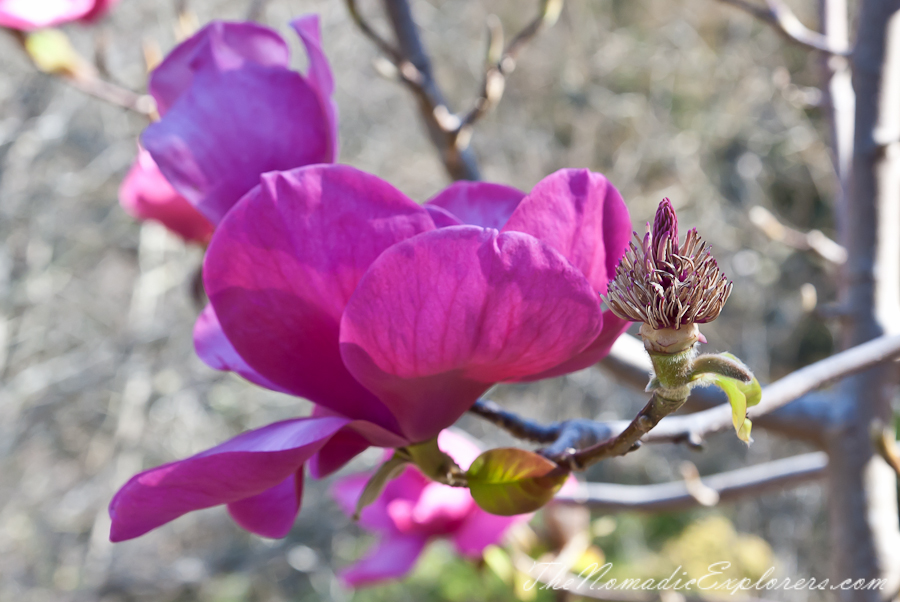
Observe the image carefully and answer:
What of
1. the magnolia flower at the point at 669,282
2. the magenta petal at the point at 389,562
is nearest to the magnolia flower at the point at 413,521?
the magenta petal at the point at 389,562

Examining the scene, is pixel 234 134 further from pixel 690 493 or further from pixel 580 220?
pixel 690 493

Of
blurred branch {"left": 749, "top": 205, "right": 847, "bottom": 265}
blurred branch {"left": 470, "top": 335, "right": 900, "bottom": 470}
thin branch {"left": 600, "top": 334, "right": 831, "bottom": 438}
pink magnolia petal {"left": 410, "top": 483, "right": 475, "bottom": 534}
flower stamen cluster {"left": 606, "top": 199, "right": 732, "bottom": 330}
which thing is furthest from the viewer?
blurred branch {"left": 749, "top": 205, "right": 847, "bottom": 265}

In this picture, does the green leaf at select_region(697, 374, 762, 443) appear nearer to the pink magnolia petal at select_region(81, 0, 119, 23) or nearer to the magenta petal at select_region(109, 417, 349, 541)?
the magenta petal at select_region(109, 417, 349, 541)

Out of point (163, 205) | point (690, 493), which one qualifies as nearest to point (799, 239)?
point (690, 493)

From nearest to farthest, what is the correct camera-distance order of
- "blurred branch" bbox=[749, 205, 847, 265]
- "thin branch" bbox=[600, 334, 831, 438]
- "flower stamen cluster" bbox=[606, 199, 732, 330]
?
1. "flower stamen cluster" bbox=[606, 199, 732, 330]
2. "thin branch" bbox=[600, 334, 831, 438]
3. "blurred branch" bbox=[749, 205, 847, 265]

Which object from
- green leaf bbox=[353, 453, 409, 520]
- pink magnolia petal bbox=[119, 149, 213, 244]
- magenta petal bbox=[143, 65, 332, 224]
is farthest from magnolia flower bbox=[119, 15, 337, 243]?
pink magnolia petal bbox=[119, 149, 213, 244]

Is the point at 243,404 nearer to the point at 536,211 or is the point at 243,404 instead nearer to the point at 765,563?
the point at 765,563
